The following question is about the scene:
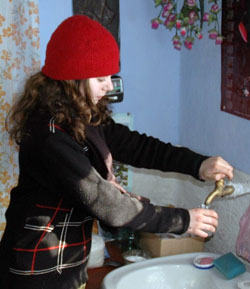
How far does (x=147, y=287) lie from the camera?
142 centimetres

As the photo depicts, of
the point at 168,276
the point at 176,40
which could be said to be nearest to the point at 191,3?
the point at 176,40

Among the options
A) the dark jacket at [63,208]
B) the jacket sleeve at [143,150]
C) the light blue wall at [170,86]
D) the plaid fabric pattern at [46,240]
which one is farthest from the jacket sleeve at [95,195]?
the light blue wall at [170,86]

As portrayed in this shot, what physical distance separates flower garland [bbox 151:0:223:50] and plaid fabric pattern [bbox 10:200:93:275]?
2.68 feet

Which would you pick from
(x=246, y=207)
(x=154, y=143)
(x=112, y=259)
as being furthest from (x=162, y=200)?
(x=154, y=143)

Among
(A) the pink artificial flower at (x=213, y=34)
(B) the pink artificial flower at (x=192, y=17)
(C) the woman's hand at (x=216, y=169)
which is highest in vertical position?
(B) the pink artificial flower at (x=192, y=17)

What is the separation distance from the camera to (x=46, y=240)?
1103 millimetres

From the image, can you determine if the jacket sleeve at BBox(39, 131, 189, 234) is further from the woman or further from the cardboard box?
the cardboard box

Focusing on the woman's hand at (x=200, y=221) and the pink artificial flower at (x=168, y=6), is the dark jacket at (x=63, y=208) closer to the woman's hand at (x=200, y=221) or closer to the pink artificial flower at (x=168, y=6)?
the woman's hand at (x=200, y=221)

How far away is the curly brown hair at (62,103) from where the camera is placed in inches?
41.1

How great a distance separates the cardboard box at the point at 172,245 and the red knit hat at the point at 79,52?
0.81 meters

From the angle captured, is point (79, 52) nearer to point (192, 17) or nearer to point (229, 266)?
point (192, 17)

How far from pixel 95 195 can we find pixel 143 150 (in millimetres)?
359

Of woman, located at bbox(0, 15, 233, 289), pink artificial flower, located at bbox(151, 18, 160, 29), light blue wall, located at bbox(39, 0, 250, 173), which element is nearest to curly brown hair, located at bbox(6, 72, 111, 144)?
woman, located at bbox(0, 15, 233, 289)

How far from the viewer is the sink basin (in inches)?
54.8
